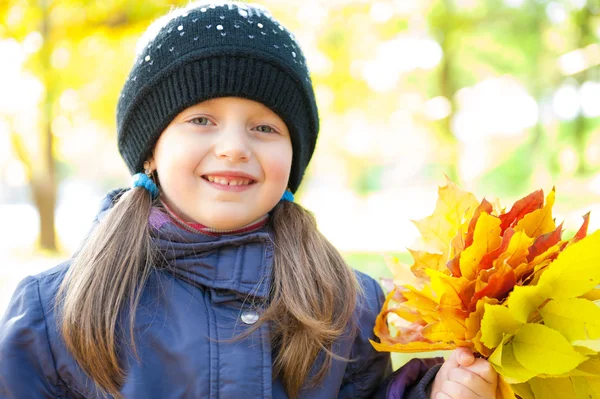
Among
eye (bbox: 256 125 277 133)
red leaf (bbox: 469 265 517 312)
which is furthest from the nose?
red leaf (bbox: 469 265 517 312)

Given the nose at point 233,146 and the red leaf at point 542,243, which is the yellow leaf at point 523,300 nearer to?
the red leaf at point 542,243

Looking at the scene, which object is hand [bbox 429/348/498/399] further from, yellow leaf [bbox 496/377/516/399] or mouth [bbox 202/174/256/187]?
mouth [bbox 202/174/256/187]

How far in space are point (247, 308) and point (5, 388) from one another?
69 cm

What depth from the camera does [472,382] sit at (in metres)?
1.63

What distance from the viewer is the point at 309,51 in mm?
9000

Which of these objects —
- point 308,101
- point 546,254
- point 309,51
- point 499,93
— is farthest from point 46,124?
point 499,93

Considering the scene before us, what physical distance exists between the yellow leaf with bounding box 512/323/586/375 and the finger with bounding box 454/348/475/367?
0.14 metres

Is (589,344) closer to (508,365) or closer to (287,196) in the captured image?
(508,365)

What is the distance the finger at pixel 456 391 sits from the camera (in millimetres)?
1658

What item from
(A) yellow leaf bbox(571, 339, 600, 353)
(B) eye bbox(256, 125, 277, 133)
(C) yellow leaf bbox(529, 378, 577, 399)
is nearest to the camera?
(A) yellow leaf bbox(571, 339, 600, 353)

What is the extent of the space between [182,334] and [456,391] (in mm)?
778

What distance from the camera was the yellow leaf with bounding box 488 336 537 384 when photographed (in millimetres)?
1457

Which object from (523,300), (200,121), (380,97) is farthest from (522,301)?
(380,97)

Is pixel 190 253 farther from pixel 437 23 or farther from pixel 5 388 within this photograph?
pixel 437 23
